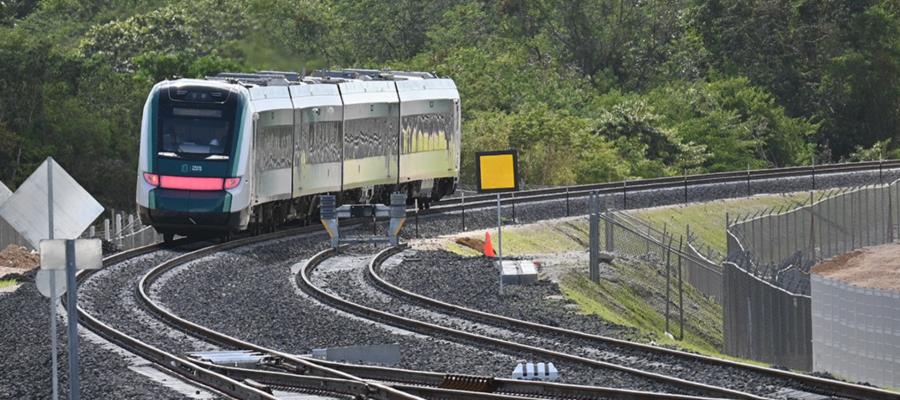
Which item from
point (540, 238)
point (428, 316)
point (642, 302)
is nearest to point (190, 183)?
point (642, 302)

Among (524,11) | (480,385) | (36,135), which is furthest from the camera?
(524,11)

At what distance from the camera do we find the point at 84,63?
69.1 metres

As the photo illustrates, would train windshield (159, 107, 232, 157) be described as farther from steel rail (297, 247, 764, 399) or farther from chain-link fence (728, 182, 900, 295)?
chain-link fence (728, 182, 900, 295)

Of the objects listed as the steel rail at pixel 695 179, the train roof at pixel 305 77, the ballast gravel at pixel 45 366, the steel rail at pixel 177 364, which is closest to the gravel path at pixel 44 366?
the ballast gravel at pixel 45 366

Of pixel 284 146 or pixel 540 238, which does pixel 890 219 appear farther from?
pixel 284 146

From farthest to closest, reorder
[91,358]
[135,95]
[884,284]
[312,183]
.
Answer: [135,95] → [884,284] → [312,183] → [91,358]

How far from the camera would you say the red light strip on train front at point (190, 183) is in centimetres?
3662

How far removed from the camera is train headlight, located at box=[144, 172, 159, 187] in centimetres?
3675

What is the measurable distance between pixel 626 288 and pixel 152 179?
9.28 metres

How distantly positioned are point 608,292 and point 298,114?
8641 millimetres

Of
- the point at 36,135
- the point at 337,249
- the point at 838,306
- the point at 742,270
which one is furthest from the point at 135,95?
the point at 838,306

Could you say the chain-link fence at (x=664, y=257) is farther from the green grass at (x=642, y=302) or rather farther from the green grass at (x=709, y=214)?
the green grass at (x=709, y=214)

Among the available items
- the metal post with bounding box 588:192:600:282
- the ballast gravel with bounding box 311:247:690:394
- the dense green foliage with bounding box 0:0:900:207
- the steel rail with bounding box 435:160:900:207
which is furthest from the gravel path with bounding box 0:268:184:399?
the steel rail with bounding box 435:160:900:207

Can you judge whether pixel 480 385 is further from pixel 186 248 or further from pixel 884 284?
pixel 884 284
